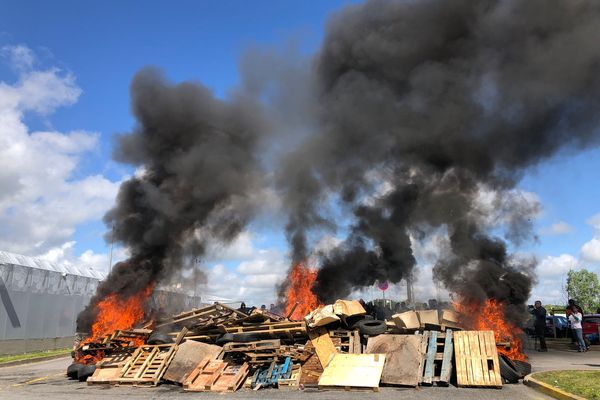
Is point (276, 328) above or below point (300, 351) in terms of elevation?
above

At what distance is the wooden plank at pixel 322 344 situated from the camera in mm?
10477

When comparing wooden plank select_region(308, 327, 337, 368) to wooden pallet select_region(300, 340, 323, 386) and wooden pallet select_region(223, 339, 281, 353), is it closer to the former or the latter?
wooden pallet select_region(300, 340, 323, 386)

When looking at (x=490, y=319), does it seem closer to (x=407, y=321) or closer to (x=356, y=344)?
(x=407, y=321)

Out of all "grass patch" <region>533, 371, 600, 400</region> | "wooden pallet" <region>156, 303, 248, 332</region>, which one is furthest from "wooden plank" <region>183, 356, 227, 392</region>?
"grass patch" <region>533, 371, 600, 400</region>

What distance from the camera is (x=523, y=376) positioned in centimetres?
973

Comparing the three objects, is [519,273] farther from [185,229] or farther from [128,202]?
[128,202]

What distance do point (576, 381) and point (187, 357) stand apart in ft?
27.2

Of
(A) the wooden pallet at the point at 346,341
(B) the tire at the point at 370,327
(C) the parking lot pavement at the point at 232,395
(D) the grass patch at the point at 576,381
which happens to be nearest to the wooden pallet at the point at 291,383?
(C) the parking lot pavement at the point at 232,395

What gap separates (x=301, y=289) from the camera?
19984 millimetres

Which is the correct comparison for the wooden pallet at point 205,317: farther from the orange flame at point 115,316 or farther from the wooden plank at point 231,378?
the wooden plank at point 231,378

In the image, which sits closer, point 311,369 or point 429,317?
point 311,369

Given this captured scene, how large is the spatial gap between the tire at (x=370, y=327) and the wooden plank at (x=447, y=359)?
1703 mm

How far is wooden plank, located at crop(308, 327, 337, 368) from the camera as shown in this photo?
412 inches

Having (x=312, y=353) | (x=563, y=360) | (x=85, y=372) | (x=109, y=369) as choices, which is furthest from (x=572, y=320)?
Result: (x=85, y=372)
